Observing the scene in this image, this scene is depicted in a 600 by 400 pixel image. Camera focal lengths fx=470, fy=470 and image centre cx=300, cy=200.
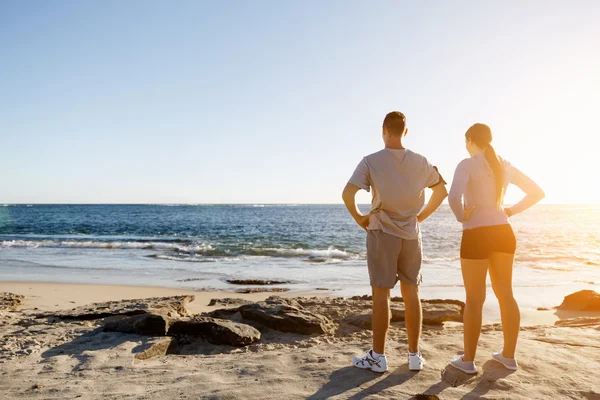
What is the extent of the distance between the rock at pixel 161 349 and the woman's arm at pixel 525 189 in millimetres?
3550

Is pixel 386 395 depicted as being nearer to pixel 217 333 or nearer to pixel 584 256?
pixel 217 333

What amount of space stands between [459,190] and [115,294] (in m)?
7.70

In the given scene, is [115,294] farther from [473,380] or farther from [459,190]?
[459,190]

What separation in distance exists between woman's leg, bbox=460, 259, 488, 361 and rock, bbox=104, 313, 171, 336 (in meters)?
3.15

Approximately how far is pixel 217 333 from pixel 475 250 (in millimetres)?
2862

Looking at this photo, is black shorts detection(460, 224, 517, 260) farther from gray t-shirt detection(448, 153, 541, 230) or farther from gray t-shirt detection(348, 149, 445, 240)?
gray t-shirt detection(348, 149, 445, 240)

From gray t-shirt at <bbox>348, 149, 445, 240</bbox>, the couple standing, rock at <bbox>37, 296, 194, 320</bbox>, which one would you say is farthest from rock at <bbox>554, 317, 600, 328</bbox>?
rock at <bbox>37, 296, 194, 320</bbox>

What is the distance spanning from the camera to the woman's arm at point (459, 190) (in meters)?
3.54

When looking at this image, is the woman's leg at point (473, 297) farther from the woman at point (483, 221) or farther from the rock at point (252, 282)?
the rock at point (252, 282)

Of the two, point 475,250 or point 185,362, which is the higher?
point 475,250

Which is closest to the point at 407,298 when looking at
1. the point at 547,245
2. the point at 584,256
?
the point at 584,256

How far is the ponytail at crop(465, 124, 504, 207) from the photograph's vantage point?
358 centimetres

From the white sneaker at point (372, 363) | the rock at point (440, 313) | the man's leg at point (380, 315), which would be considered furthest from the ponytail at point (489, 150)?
the rock at point (440, 313)

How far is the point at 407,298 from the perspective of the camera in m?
3.78
